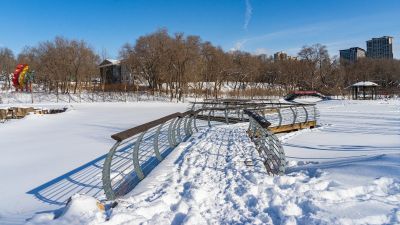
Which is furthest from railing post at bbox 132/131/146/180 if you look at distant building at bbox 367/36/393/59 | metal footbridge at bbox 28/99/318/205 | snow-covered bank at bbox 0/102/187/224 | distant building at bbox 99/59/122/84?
distant building at bbox 367/36/393/59

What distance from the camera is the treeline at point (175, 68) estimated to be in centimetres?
5941

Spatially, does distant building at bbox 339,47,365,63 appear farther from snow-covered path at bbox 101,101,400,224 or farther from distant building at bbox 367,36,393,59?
snow-covered path at bbox 101,101,400,224

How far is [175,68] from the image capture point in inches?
2356

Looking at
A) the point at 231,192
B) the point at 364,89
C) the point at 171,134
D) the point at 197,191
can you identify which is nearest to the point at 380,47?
the point at 364,89

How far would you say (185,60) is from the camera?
58.4 meters

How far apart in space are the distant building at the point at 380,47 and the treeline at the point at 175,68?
72.5m

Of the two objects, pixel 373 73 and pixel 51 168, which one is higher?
pixel 373 73

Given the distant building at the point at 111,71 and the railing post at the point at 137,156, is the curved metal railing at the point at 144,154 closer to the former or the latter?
A: the railing post at the point at 137,156

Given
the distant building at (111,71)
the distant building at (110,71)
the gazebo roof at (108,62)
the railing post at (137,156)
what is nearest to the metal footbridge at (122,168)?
the railing post at (137,156)

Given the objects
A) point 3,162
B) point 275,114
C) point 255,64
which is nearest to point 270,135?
point 3,162

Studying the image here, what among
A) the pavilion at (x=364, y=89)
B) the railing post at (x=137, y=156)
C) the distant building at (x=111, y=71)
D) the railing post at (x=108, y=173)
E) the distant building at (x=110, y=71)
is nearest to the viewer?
the railing post at (x=108, y=173)

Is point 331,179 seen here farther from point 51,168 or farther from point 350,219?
point 51,168

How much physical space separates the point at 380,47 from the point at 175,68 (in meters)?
128

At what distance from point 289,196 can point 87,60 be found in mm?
63107
